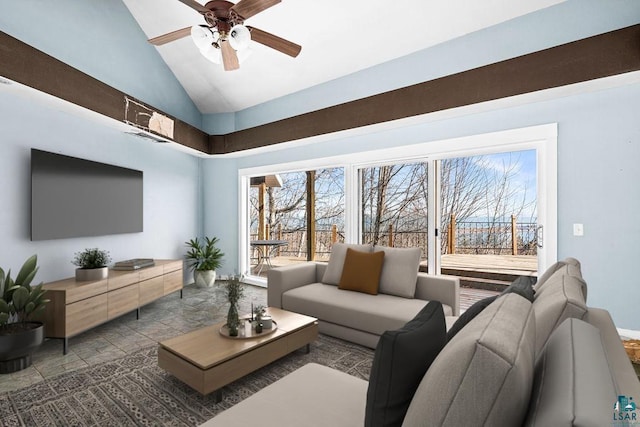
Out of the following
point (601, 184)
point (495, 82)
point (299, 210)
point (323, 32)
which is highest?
point (323, 32)

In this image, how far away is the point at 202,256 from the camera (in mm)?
5164

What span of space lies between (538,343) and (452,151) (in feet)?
9.62

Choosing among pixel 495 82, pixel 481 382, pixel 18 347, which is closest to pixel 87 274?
pixel 18 347

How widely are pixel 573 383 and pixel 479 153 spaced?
3321 mm

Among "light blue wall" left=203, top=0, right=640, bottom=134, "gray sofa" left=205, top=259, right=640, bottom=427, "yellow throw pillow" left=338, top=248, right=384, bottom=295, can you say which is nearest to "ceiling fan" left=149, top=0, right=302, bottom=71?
"light blue wall" left=203, top=0, right=640, bottom=134

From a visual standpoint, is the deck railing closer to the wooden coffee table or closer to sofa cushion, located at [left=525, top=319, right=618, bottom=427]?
the wooden coffee table

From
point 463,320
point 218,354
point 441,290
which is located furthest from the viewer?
point 441,290

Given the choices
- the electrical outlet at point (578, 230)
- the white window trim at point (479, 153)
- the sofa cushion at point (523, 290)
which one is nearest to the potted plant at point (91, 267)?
the white window trim at point (479, 153)

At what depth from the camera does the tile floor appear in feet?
7.97

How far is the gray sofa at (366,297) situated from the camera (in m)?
2.72

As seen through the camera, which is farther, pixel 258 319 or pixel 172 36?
pixel 172 36

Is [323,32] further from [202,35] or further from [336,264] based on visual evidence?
[336,264]

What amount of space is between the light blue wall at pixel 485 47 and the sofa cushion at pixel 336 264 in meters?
1.97

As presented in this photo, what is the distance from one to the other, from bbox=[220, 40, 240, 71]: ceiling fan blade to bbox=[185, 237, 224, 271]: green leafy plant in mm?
3141
